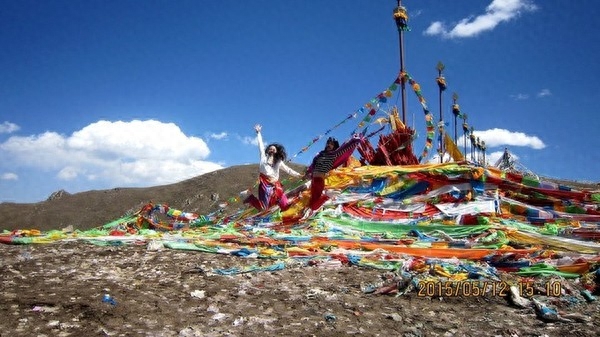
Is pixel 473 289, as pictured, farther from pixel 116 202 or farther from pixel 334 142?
pixel 116 202

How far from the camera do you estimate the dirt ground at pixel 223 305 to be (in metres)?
3.89

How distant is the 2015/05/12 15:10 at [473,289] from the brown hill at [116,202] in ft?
55.1

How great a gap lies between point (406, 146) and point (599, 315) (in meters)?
10.1

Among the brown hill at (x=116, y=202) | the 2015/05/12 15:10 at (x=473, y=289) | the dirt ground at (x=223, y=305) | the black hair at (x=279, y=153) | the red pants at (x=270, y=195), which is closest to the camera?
the dirt ground at (x=223, y=305)

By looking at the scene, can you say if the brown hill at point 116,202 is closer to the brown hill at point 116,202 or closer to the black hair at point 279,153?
the brown hill at point 116,202

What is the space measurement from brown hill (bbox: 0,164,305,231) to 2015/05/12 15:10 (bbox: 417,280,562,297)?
1678cm

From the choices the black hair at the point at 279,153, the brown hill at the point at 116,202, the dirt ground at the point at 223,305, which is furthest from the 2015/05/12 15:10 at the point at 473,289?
the brown hill at the point at 116,202

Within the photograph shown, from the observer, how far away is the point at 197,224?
12242 millimetres

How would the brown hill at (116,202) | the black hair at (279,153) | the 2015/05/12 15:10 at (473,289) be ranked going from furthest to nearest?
the brown hill at (116,202), the black hair at (279,153), the 2015/05/12 15:10 at (473,289)

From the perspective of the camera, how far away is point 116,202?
80.7ft

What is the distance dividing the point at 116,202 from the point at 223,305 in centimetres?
2233

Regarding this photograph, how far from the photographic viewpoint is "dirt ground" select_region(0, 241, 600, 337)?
3893mm

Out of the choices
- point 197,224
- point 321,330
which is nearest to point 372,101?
point 197,224

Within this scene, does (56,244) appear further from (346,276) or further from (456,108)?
(456,108)
